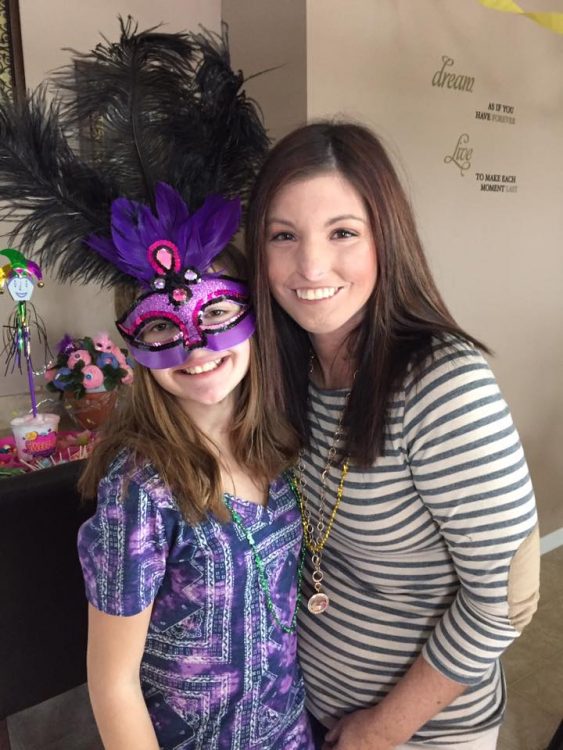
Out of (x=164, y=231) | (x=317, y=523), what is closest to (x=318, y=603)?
(x=317, y=523)

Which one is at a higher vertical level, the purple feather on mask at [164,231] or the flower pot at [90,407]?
the purple feather on mask at [164,231]

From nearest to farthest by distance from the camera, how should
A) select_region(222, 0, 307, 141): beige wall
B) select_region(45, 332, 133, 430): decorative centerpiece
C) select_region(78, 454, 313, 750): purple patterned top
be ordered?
select_region(78, 454, 313, 750): purple patterned top
select_region(222, 0, 307, 141): beige wall
select_region(45, 332, 133, 430): decorative centerpiece

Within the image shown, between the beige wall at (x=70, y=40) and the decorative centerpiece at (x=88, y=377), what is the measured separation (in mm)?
177

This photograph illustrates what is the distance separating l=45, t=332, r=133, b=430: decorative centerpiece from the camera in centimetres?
175

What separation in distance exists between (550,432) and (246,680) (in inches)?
85.5

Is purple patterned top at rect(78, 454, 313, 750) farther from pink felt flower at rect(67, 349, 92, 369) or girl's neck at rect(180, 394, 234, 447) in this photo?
pink felt flower at rect(67, 349, 92, 369)

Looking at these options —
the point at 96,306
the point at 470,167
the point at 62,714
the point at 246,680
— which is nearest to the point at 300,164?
the point at 246,680

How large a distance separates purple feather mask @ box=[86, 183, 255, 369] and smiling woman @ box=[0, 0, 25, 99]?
Result: 1.15 metres

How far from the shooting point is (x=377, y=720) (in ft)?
3.08

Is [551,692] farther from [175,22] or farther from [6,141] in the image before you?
[175,22]

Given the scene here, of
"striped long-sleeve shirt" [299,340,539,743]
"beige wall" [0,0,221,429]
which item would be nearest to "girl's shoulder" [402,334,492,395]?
"striped long-sleeve shirt" [299,340,539,743]

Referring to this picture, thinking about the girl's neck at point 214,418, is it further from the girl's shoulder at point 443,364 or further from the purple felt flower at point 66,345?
the purple felt flower at point 66,345

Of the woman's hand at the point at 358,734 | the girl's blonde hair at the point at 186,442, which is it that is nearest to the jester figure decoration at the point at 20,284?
Result: the girl's blonde hair at the point at 186,442

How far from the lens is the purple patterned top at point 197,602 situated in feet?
2.60
